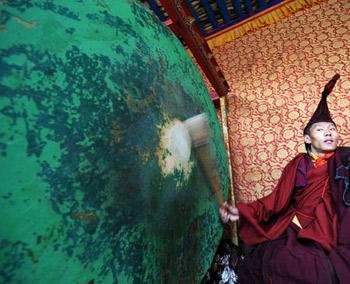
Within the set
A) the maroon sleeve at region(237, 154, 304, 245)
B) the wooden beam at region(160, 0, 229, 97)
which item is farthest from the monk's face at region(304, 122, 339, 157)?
the wooden beam at region(160, 0, 229, 97)

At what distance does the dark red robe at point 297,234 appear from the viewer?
55.0 inches

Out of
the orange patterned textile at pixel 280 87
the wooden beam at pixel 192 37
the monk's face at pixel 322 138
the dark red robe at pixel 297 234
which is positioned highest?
the wooden beam at pixel 192 37

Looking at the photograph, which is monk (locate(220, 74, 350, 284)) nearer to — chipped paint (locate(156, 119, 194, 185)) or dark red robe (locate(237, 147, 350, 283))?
dark red robe (locate(237, 147, 350, 283))

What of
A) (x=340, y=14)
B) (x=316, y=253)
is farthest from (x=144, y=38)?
(x=340, y=14)

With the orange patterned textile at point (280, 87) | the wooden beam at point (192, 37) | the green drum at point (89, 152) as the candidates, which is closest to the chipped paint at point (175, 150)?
the green drum at point (89, 152)

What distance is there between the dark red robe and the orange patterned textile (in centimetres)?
38

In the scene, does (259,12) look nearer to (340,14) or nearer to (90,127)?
(340,14)

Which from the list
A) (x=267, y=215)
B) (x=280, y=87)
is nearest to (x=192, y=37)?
(x=280, y=87)

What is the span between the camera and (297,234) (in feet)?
5.49

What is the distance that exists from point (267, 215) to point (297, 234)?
219 mm

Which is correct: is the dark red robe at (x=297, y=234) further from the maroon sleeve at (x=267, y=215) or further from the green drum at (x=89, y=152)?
the green drum at (x=89, y=152)

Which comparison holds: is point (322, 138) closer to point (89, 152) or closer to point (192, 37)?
point (192, 37)

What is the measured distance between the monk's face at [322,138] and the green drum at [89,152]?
131 centimetres

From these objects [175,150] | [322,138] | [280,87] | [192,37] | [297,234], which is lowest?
[297,234]
